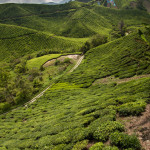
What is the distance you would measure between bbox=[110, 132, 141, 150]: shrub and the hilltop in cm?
8

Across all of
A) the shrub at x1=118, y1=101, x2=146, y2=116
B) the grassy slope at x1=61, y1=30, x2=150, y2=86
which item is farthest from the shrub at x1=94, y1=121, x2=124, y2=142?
the grassy slope at x1=61, y1=30, x2=150, y2=86

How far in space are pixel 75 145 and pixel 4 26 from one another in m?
185

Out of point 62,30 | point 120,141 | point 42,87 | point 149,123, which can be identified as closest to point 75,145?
point 120,141

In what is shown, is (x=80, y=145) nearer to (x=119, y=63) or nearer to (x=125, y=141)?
(x=125, y=141)

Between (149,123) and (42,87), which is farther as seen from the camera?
(42,87)

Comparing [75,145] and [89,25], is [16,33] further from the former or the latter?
[75,145]

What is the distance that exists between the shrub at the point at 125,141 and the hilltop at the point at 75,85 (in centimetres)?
8

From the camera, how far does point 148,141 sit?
9.53m

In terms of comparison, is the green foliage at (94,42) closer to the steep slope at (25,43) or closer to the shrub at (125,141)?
the steep slope at (25,43)

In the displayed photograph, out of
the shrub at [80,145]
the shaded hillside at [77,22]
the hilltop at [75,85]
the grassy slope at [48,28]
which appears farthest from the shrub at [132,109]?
the shaded hillside at [77,22]

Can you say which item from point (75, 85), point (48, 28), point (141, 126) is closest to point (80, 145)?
point (141, 126)

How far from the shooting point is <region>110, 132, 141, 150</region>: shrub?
9.12 metres

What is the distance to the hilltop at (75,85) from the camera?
12.3 metres

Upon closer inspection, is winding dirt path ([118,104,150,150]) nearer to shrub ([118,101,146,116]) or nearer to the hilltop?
the hilltop
